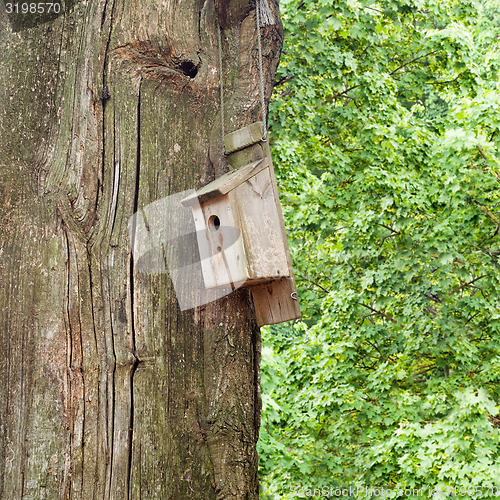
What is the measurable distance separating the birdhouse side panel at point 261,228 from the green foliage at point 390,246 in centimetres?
371

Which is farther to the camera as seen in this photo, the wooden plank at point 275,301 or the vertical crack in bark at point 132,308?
the wooden plank at point 275,301

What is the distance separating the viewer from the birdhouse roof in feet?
5.54

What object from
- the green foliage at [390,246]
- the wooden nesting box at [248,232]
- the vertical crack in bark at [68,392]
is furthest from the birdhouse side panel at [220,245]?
the green foliage at [390,246]

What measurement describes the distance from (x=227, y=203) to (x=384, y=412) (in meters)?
5.00

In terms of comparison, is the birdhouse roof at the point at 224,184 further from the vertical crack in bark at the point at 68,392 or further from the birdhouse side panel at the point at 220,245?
the vertical crack in bark at the point at 68,392

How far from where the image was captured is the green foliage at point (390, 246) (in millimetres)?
5250

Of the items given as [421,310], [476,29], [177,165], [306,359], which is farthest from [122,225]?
[476,29]

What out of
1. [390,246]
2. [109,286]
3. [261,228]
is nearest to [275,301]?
[261,228]

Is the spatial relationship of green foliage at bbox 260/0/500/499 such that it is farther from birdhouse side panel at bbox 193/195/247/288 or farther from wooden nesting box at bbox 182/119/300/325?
birdhouse side panel at bbox 193/195/247/288

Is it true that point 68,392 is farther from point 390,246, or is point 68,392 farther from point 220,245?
point 390,246

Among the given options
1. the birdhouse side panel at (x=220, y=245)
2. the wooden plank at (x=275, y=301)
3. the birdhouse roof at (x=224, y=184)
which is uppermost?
the birdhouse roof at (x=224, y=184)

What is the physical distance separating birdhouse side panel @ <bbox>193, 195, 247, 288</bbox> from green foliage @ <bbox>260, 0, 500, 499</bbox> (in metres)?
3.83

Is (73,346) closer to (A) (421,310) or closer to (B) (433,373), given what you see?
(A) (421,310)

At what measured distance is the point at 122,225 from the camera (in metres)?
1.63
